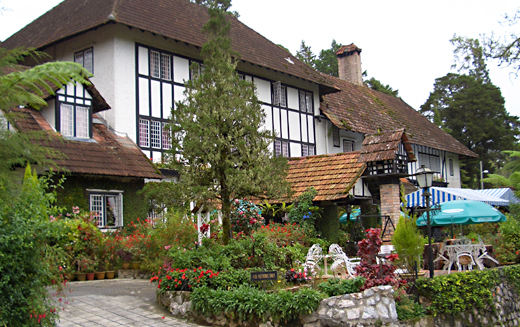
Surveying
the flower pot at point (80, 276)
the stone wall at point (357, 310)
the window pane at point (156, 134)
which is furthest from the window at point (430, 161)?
the stone wall at point (357, 310)

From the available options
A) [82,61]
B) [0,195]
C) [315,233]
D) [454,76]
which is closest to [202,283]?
[0,195]

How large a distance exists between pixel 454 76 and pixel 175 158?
4893 centimetres

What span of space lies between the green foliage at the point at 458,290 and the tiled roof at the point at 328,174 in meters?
5.07

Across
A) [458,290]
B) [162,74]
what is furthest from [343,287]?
[162,74]

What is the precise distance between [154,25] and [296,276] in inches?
521

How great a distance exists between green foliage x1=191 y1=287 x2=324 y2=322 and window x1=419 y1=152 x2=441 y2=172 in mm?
27356

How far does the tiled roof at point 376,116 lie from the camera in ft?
92.9

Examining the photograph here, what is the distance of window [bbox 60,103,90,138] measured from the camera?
1641 centimetres

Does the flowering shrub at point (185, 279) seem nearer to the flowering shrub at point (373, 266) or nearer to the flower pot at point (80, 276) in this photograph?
the flowering shrub at point (373, 266)

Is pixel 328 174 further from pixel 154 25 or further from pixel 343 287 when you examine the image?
pixel 154 25

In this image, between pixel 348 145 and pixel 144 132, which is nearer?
pixel 144 132

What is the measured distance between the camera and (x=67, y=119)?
1652 cm

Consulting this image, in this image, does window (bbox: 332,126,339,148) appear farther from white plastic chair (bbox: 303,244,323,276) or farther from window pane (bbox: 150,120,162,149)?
white plastic chair (bbox: 303,244,323,276)

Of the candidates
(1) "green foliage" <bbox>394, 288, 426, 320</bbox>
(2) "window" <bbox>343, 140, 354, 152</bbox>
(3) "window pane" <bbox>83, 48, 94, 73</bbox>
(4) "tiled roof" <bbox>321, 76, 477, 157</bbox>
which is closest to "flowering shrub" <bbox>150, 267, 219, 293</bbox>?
(1) "green foliage" <bbox>394, 288, 426, 320</bbox>
